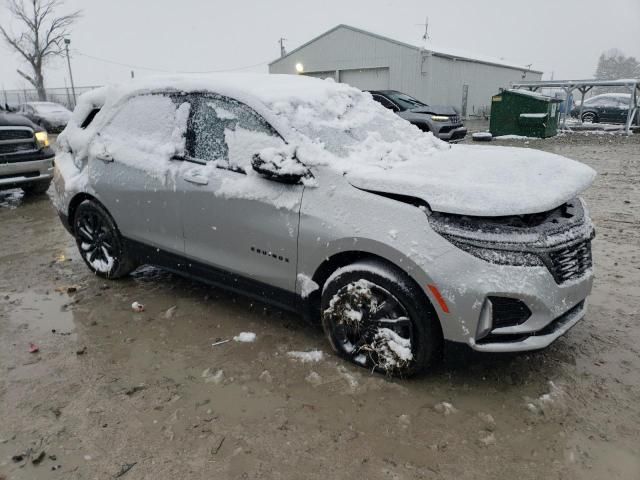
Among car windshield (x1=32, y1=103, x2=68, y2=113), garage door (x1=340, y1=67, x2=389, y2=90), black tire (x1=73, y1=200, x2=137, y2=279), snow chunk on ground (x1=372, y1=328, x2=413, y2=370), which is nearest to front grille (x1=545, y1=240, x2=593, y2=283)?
snow chunk on ground (x1=372, y1=328, x2=413, y2=370)

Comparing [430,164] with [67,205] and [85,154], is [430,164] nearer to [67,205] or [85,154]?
[85,154]

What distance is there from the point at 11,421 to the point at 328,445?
1697 millimetres

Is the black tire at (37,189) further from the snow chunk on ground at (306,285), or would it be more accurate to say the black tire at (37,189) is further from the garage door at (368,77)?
the garage door at (368,77)

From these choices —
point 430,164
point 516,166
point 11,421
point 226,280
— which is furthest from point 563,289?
point 11,421

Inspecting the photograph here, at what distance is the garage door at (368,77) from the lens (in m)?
24.9

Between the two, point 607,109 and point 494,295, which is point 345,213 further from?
point 607,109

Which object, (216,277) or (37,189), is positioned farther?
(37,189)

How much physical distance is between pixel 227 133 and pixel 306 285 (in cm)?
118

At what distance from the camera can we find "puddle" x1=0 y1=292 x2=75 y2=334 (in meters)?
3.64

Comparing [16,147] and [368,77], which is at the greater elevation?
[368,77]

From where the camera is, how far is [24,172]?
718cm

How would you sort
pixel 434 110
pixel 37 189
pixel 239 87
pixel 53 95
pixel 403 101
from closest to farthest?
pixel 239 87 → pixel 37 189 → pixel 434 110 → pixel 403 101 → pixel 53 95

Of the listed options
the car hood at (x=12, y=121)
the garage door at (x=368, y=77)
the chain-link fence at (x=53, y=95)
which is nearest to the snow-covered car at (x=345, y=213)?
the car hood at (x=12, y=121)

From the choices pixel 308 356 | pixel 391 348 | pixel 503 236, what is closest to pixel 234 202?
pixel 308 356
